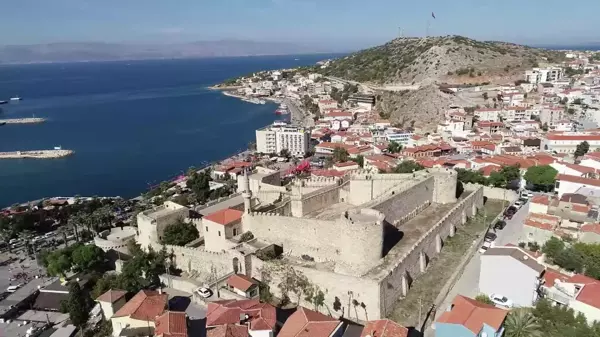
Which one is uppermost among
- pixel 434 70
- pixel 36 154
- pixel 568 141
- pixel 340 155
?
pixel 434 70

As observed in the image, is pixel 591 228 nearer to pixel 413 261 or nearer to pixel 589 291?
pixel 589 291

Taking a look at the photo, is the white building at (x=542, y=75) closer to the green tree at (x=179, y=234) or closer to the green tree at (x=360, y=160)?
the green tree at (x=360, y=160)

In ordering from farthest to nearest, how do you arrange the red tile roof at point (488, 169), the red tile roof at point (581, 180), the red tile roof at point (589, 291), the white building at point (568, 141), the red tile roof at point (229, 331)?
the white building at point (568, 141), the red tile roof at point (488, 169), the red tile roof at point (581, 180), the red tile roof at point (589, 291), the red tile roof at point (229, 331)

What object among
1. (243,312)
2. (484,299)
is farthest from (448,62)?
(243,312)

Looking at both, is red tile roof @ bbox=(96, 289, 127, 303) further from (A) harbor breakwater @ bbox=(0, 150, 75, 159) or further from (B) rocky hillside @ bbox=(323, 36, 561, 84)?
(B) rocky hillside @ bbox=(323, 36, 561, 84)

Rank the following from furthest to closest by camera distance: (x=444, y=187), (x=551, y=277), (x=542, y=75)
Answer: (x=542, y=75) < (x=444, y=187) < (x=551, y=277)

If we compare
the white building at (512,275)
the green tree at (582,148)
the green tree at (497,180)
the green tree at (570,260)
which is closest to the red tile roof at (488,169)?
the green tree at (497,180)

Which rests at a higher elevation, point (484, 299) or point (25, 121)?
point (484, 299)
